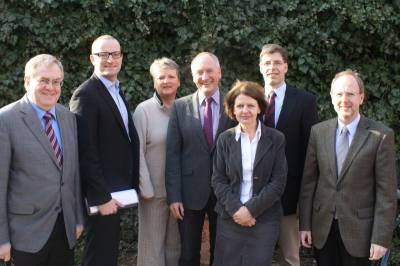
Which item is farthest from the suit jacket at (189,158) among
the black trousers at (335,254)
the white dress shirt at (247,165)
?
the black trousers at (335,254)

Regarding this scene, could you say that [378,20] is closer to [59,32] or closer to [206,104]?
[206,104]

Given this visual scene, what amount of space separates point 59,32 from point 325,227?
377 centimetres

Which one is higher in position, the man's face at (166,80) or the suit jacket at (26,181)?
the man's face at (166,80)

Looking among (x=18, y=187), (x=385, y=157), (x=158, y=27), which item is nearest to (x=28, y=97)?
(x=18, y=187)

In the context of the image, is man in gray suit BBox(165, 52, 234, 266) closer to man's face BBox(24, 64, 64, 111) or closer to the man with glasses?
the man with glasses

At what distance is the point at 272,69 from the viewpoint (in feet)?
13.4

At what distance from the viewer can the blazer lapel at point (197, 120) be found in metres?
4.00

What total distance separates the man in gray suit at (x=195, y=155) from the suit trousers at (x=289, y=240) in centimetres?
62

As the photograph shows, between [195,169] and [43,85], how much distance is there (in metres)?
1.34

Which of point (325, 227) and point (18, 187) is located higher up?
point (18, 187)

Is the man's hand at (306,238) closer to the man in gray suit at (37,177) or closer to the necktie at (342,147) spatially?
the necktie at (342,147)

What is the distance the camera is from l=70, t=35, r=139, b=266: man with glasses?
3596 mm

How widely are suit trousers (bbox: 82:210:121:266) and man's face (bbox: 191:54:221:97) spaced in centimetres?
121

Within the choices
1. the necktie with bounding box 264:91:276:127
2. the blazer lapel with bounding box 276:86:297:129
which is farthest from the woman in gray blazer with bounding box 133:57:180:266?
the blazer lapel with bounding box 276:86:297:129
